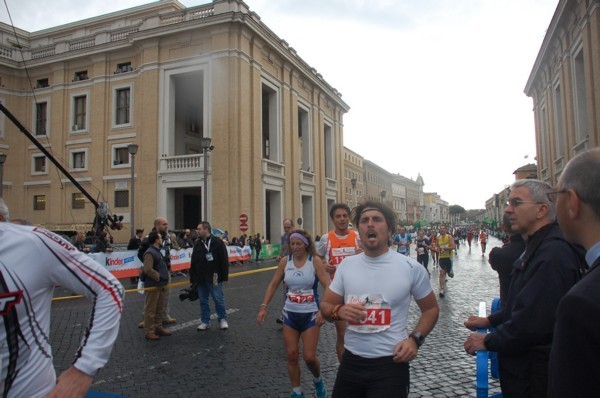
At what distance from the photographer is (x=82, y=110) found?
3359 centimetres

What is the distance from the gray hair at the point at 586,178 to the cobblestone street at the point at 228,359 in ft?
12.1

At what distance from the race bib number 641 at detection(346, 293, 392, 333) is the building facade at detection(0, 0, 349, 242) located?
74.4 ft

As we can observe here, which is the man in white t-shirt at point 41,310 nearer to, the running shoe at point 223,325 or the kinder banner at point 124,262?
the running shoe at point 223,325

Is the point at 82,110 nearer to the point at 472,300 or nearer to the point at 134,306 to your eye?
the point at 134,306

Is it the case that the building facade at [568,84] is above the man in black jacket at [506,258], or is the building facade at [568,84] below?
above

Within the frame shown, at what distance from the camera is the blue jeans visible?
7.89 m

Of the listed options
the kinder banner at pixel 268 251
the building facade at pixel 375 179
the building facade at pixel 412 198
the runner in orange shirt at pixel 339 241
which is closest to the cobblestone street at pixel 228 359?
the runner in orange shirt at pixel 339 241

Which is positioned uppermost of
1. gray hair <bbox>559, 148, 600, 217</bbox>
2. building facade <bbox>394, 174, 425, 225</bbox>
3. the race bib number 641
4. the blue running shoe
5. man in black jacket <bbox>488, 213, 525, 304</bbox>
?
building facade <bbox>394, 174, 425, 225</bbox>

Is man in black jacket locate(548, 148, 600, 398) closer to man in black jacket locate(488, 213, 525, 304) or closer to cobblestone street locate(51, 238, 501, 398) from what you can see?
man in black jacket locate(488, 213, 525, 304)

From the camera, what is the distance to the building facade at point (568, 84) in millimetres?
25250

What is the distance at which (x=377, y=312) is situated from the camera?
2871mm

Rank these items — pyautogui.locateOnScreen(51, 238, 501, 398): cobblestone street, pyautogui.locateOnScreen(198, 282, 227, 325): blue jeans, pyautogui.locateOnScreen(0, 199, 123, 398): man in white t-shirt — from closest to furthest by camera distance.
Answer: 1. pyautogui.locateOnScreen(0, 199, 123, 398): man in white t-shirt
2. pyautogui.locateOnScreen(51, 238, 501, 398): cobblestone street
3. pyautogui.locateOnScreen(198, 282, 227, 325): blue jeans

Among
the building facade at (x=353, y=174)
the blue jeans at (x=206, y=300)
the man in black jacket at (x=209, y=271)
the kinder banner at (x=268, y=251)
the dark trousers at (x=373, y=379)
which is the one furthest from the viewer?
the building facade at (x=353, y=174)

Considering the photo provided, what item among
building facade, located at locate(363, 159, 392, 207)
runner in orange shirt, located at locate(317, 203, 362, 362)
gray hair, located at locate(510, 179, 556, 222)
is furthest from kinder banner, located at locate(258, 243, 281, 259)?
building facade, located at locate(363, 159, 392, 207)
